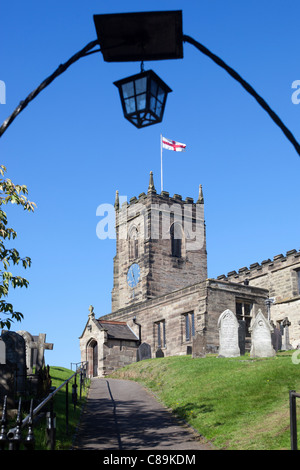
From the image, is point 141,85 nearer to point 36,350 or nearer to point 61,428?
point 61,428

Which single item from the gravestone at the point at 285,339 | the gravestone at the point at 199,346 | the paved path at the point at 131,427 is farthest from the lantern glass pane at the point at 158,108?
the gravestone at the point at 285,339

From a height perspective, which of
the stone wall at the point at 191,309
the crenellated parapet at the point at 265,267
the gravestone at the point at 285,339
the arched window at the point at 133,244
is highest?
the arched window at the point at 133,244

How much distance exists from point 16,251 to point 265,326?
540 inches

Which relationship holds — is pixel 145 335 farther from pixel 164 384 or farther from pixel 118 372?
pixel 164 384

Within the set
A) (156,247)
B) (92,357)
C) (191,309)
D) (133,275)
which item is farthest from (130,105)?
(133,275)

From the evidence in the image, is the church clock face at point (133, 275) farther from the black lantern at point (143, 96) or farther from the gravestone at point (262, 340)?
the black lantern at point (143, 96)

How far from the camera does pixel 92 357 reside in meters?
40.2

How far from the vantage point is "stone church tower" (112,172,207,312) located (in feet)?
167

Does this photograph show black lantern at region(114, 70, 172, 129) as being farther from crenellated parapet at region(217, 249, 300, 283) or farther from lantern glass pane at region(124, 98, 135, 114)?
crenellated parapet at region(217, 249, 300, 283)

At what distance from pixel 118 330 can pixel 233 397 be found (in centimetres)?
2499

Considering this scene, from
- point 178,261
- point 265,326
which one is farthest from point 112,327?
point 265,326

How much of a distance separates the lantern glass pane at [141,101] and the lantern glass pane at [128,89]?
0.37 ft

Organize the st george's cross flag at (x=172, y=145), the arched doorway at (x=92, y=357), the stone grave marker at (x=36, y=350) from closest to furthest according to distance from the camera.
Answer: the stone grave marker at (x=36, y=350) → the arched doorway at (x=92, y=357) → the st george's cross flag at (x=172, y=145)

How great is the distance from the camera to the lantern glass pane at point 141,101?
6.60 meters
